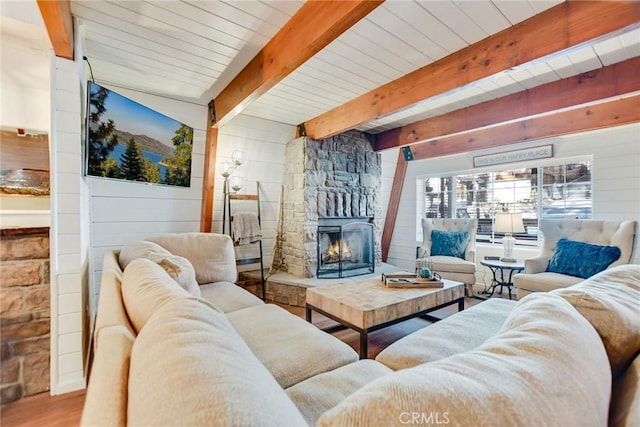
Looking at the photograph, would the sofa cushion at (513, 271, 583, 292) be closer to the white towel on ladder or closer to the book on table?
the book on table

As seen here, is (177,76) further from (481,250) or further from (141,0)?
(481,250)

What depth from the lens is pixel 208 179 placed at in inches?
128

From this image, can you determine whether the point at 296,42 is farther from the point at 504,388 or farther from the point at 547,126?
the point at 547,126

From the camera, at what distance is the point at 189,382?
503mm

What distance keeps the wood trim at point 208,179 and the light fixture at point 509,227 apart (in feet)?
11.9

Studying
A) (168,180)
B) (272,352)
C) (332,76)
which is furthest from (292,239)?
(272,352)

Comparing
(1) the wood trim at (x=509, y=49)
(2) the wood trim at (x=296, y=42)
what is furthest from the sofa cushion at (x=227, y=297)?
(1) the wood trim at (x=509, y=49)

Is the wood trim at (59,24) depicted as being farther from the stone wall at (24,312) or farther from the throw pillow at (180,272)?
the throw pillow at (180,272)

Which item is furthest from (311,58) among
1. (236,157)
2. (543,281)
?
(543,281)

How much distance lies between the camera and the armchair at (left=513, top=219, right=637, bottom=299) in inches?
111

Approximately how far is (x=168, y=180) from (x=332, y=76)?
1914 millimetres

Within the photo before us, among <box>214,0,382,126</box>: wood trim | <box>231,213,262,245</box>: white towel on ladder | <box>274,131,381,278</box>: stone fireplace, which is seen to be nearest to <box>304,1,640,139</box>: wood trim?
<box>274,131,381,278</box>: stone fireplace

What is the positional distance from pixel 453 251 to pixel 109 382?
4287 mm

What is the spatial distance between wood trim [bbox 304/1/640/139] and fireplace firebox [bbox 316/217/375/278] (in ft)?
5.32
